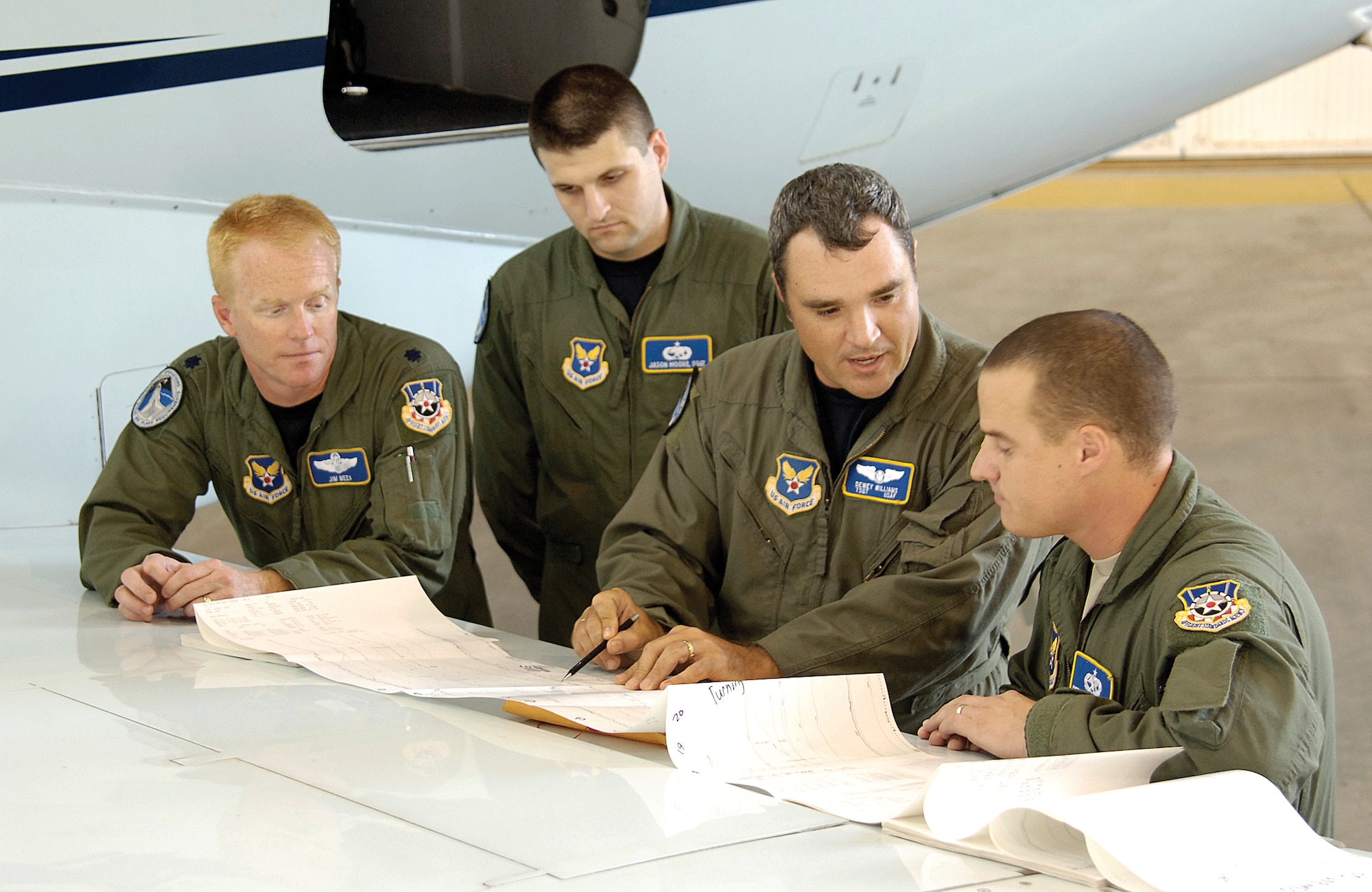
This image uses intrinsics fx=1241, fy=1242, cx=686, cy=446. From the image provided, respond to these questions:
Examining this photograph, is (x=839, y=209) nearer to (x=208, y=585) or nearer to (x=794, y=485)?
(x=794, y=485)

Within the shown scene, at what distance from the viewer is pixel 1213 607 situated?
1.17m

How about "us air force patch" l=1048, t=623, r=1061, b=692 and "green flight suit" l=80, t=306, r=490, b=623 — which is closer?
"us air force patch" l=1048, t=623, r=1061, b=692

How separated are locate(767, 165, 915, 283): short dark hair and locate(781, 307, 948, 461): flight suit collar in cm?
12

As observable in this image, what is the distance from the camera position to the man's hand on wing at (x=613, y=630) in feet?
5.14

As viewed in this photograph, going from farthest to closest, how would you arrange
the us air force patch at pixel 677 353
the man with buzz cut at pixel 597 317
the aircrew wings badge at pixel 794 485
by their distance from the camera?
the us air force patch at pixel 677 353 < the man with buzz cut at pixel 597 317 < the aircrew wings badge at pixel 794 485

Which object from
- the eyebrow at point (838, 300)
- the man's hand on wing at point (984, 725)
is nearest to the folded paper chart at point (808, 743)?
the man's hand on wing at point (984, 725)

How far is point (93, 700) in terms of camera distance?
139cm

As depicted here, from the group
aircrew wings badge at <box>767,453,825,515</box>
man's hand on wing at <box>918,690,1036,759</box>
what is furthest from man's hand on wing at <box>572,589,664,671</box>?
man's hand on wing at <box>918,690,1036,759</box>

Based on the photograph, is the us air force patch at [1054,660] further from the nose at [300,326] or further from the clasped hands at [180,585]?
the nose at [300,326]

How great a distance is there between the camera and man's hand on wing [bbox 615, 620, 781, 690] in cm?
147

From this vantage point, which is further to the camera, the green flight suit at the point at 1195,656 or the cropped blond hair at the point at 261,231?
the cropped blond hair at the point at 261,231

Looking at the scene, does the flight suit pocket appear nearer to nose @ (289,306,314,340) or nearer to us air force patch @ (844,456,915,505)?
nose @ (289,306,314,340)

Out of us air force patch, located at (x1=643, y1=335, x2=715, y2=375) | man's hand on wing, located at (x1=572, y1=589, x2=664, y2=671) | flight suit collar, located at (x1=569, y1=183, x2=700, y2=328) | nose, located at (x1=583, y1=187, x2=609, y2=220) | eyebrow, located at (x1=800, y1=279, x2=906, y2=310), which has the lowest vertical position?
man's hand on wing, located at (x1=572, y1=589, x2=664, y2=671)

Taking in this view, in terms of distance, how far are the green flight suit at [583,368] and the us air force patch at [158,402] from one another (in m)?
0.60
